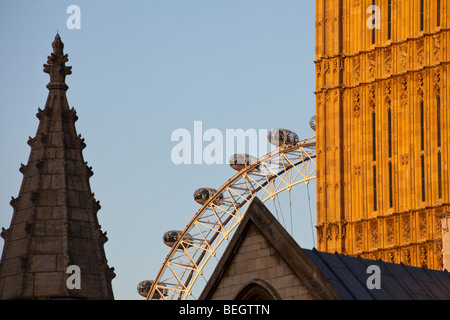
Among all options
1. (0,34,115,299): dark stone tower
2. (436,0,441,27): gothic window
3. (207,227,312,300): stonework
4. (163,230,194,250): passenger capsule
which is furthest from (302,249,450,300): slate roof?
(163,230,194,250): passenger capsule

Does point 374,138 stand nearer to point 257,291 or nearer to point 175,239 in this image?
point 175,239

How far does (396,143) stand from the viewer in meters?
80.3

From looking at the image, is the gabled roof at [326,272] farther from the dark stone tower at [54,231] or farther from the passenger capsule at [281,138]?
the passenger capsule at [281,138]

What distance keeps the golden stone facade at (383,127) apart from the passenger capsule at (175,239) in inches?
1118

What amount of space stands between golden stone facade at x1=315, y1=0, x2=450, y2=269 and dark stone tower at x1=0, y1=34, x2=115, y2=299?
38405mm

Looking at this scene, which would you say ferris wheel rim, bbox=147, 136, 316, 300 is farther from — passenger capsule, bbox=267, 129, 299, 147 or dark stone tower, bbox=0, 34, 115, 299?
dark stone tower, bbox=0, 34, 115, 299

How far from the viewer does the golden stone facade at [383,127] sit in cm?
7838

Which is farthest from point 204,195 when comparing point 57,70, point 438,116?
point 57,70

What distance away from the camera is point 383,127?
81.1 m

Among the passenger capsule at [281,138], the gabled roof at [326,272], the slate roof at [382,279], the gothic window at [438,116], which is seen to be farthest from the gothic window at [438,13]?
the gabled roof at [326,272]

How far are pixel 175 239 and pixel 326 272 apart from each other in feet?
252

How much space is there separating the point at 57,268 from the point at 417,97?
1747 inches
